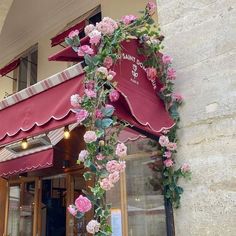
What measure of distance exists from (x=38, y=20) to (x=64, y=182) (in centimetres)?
Answer: 365

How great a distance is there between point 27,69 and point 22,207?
10.7 ft

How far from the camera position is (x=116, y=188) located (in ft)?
15.6

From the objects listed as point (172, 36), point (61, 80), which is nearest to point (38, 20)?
point (172, 36)

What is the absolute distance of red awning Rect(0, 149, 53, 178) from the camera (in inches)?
254

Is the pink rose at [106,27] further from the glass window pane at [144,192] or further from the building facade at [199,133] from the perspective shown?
the glass window pane at [144,192]

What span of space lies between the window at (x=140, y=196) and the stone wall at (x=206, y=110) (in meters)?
0.48

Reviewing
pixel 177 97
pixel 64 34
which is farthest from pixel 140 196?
pixel 64 34

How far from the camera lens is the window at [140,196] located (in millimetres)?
4211

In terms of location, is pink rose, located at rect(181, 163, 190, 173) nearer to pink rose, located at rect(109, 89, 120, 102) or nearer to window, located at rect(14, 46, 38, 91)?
pink rose, located at rect(109, 89, 120, 102)

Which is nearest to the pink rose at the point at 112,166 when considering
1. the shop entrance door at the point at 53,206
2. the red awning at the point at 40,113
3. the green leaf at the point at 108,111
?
the green leaf at the point at 108,111

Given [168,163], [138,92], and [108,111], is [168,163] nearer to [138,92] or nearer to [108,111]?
[138,92]

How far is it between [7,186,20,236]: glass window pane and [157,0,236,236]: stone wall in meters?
5.95

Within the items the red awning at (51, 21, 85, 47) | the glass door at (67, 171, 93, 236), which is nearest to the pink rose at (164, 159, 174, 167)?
the glass door at (67, 171, 93, 236)

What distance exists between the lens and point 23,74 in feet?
29.9
